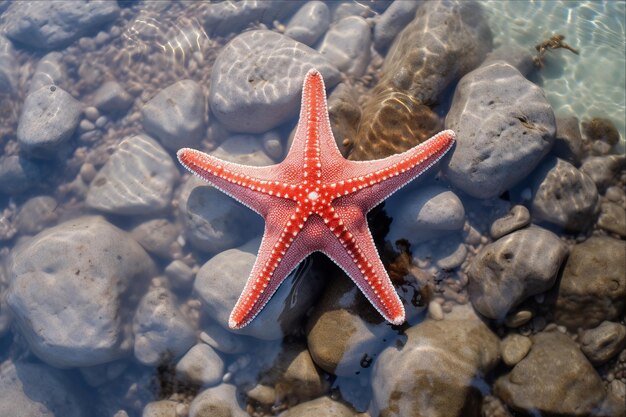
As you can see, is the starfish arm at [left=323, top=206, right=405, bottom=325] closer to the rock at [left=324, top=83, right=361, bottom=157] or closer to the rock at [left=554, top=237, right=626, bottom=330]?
the rock at [left=324, top=83, right=361, bottom=157]

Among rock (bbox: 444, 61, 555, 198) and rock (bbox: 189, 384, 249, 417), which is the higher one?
rock (bbox: 444, 61, 555, 198)

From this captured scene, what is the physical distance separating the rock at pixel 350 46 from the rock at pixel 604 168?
414 centimetres

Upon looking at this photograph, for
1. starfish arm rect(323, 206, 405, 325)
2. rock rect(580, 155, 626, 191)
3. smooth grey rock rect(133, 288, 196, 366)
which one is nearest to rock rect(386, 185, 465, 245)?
starfish arm rect(323, 206, 405, 325)

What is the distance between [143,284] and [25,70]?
582 centimetres

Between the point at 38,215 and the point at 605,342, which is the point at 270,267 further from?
the point at 38,215

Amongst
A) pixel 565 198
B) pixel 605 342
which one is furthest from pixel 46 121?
pixel 605 342

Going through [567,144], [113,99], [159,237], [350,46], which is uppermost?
[350,46]

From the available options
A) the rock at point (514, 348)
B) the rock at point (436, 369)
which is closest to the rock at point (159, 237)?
the rock at point (436, 369)

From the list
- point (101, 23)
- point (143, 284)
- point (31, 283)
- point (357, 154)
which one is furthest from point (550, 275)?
point (101, 23)

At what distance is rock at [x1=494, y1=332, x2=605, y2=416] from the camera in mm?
5719

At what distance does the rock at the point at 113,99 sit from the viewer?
8922 mm

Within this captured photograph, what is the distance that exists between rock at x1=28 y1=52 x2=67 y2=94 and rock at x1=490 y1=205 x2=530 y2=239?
29.5ft

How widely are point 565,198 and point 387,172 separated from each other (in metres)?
2.94

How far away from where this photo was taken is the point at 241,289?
265 inches
